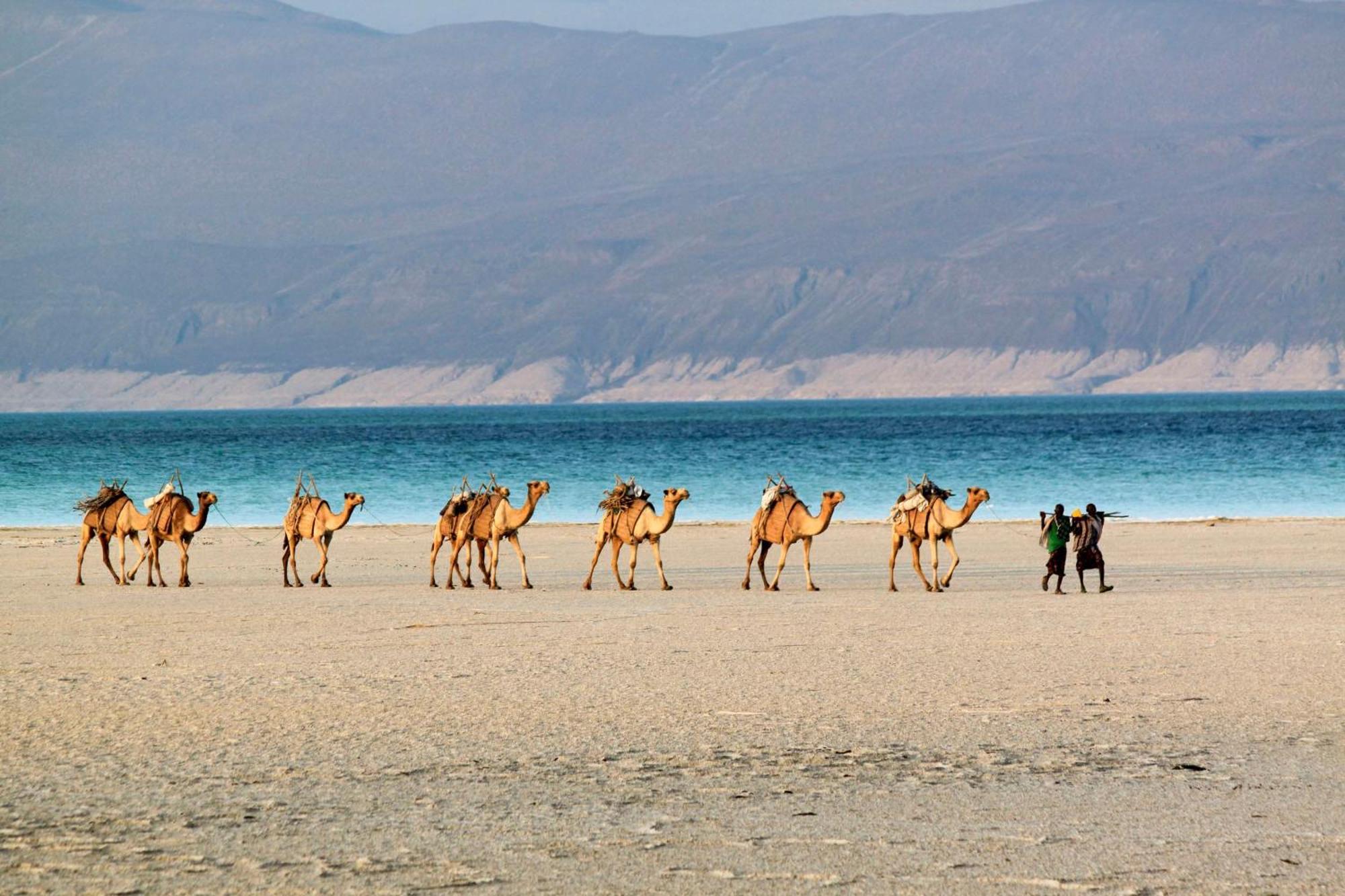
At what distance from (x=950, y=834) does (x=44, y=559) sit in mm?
17875

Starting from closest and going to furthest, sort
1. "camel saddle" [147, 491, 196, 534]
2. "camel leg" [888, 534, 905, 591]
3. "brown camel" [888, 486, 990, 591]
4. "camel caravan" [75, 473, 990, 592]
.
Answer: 1. "brown camel" [888, 486, 990, 591]
2. "camel leg" [888, 534, 905, 591]
3. "camel caravan" [75, 473, 990, 592]
4. "camel saddle" [147, 491, 196, 534]

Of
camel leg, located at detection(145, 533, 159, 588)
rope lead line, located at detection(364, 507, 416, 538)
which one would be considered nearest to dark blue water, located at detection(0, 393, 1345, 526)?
rope lead line, located at detection(364, 507, 416, 538)

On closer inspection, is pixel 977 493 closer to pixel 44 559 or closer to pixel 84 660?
pixel 84 660

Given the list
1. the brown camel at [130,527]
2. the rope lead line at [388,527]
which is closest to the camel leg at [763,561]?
the brown camel at [130,527]

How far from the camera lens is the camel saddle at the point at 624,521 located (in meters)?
18.8

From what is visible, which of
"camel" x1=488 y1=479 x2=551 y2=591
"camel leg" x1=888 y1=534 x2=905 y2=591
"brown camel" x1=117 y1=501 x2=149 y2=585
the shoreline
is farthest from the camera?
the shoreline

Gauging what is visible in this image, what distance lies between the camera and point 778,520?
18672mm

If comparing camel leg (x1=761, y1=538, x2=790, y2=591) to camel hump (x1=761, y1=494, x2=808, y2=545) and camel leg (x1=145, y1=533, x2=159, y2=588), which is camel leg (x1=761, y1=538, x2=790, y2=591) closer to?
→ camel hump (x1=761, y1=494, x2=808, y2=545)

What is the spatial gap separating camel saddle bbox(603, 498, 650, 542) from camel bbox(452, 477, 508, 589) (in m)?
1.12

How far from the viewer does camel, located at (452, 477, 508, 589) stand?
1916cm

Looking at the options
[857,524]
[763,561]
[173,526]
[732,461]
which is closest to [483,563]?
[763,561]

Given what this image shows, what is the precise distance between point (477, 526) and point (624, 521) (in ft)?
5.05

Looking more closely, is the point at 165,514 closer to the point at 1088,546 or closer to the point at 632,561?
the point at 632,561

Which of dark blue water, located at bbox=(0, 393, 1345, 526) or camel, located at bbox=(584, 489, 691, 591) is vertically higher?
dark blue water, located at bbox=(0, 393, 1345, 526)
